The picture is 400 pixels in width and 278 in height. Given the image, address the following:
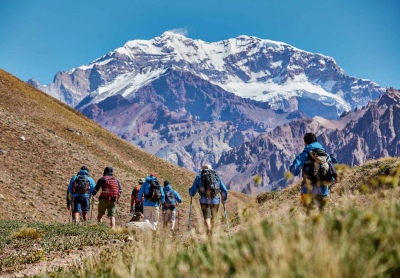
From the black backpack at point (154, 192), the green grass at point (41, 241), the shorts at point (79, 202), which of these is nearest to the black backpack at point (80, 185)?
the shorts at point (79, 202)

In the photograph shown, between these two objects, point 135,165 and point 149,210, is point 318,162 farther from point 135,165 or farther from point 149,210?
point 135,165

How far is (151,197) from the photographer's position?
16.2 metres

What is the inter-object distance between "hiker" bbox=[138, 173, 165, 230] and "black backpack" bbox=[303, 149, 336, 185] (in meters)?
7.90

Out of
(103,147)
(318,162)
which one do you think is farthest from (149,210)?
(103,147)

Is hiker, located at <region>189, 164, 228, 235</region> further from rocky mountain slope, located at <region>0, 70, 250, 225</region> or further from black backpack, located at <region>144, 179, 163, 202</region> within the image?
rocky mountain slope, located at <region>0, 70, 250, 225</region>

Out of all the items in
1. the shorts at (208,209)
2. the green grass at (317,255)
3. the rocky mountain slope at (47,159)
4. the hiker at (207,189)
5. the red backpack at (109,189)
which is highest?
the rocky mountain slope at (47,159)

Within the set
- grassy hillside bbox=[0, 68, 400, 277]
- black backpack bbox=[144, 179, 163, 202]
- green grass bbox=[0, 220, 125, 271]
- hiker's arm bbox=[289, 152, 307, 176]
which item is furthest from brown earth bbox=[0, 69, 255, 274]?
black backpack bbox=[144, 179, 163, 202]

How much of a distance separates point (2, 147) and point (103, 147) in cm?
1962

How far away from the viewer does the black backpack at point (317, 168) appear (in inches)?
369

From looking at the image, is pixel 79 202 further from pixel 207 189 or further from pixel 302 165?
pixel 302 165

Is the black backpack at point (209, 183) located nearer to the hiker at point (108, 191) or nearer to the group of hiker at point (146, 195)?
the group of hiker at point (146, 195)

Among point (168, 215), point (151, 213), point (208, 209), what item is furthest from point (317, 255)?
point (168, 215)

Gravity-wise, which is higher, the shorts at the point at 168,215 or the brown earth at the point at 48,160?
the brown earth at the point at 48,160

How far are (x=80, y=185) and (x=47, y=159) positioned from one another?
22.1 m
